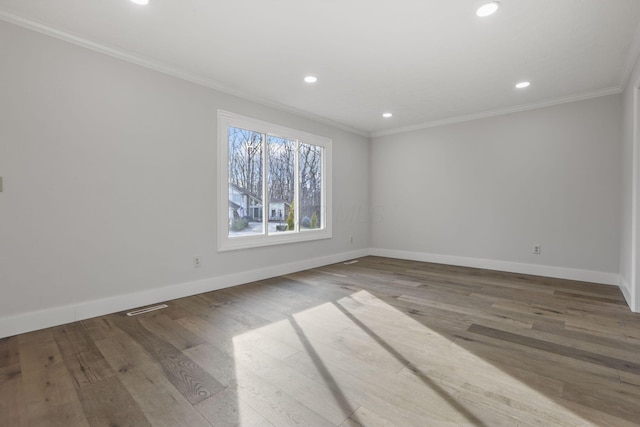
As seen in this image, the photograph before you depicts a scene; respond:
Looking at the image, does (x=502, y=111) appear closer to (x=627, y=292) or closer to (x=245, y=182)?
(x=627, y=292)

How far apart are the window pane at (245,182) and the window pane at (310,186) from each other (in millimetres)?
897

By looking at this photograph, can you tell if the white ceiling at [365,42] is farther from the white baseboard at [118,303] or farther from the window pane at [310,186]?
the white baseboard at [118,303]

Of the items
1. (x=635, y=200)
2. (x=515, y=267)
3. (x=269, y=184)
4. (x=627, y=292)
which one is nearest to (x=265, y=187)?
(x=269, y=184)

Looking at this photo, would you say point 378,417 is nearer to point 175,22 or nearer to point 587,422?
point 587,422

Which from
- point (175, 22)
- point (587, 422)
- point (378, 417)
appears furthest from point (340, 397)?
point (175, 22)

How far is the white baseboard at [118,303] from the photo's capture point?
7.97 ft

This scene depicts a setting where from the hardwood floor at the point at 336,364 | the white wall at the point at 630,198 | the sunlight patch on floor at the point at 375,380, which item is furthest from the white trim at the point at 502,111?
the sunlight patch on floor at the point at 375,380

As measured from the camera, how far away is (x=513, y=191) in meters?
4.62

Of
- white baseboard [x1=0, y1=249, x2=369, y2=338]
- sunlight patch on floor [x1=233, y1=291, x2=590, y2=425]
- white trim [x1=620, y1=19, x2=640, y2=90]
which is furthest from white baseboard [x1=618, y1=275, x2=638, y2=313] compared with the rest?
white baseboard [x1=0, y1=249, x2=369, y2=338]

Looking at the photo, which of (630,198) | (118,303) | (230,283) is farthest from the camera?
(230,283)

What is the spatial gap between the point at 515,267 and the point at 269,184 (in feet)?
13.0

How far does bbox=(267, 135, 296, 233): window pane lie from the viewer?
4516 millimetres

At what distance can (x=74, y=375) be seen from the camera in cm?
185

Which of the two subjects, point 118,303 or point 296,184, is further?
point 296,184
